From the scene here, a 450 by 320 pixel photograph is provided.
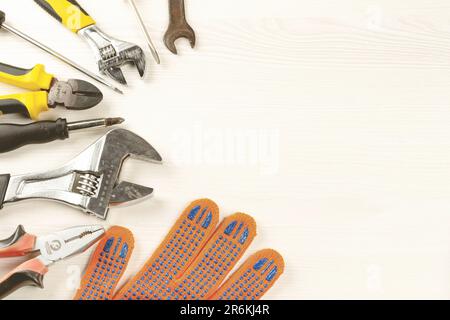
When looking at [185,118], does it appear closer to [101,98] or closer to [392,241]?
[101,98]

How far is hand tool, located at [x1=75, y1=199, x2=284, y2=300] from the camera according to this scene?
933 millimetres

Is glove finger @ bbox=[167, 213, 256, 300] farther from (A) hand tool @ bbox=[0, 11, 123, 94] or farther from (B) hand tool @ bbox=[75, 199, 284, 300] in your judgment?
(A) hand tool @ bbox=[0, 11, 123, 94]

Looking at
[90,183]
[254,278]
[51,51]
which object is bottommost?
[254,278]

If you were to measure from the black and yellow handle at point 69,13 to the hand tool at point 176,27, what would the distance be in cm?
13

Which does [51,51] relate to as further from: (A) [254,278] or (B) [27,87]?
(A) [254,278]

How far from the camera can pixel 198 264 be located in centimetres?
94

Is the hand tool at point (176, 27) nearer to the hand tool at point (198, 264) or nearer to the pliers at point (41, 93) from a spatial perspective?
the pliers at point (41, 93)

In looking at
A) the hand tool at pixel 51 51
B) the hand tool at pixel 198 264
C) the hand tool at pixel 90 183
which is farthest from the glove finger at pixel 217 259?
the hand tool at pixel 51 51

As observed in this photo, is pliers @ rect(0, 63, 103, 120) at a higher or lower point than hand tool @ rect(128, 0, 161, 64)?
lower

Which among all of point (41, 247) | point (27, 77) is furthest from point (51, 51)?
point (41, 247)

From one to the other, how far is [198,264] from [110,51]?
15.0 inches

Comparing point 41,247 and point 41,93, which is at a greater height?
point 41,93

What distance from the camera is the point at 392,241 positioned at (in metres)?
0.95

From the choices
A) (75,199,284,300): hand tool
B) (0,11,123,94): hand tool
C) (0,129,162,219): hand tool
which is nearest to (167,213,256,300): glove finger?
(75,199,284,300): hand tool
